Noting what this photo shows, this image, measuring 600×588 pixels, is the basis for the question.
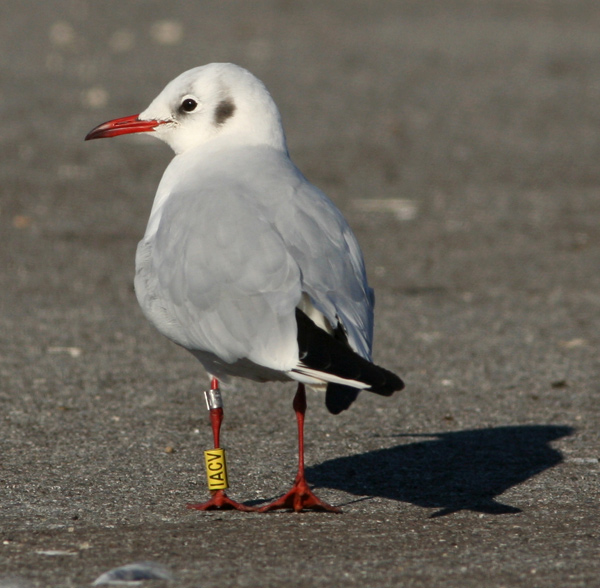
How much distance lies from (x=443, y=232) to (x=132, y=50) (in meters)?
6.90

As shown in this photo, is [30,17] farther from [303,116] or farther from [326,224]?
[326,224]

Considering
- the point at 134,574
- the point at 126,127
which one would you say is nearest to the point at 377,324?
the point at 126,127

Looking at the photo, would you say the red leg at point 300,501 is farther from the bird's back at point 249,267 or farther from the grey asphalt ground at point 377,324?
the bird's back at point 249,267

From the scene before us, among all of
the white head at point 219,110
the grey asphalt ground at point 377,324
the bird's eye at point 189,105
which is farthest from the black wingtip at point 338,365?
the bird's eye at point 189,105

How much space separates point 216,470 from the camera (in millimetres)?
4137

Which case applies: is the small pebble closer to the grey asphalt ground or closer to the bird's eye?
the grey asphalt ground

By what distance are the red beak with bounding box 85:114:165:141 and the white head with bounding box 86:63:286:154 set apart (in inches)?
3.1

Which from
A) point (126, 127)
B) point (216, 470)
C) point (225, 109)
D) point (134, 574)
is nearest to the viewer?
point (134, 574)

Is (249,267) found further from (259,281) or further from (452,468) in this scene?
(452,468)

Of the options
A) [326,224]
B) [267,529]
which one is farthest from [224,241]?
[267,529]

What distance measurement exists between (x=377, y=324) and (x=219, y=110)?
2699 mm

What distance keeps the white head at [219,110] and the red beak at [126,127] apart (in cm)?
8

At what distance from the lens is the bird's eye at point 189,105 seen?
4.75 m

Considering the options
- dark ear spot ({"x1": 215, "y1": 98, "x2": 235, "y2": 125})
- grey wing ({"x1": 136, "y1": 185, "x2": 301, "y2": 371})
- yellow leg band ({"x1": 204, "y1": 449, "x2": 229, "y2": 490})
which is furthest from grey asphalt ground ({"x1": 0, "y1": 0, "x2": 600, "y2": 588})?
dark ear spot ({"x1": 215, "y1": 98, "x2": 235, "y2": 125})
